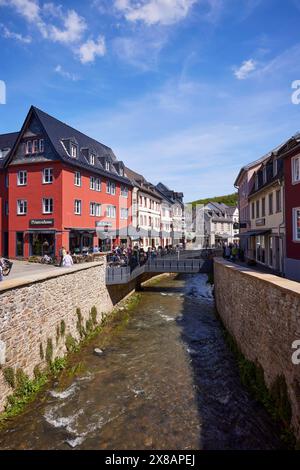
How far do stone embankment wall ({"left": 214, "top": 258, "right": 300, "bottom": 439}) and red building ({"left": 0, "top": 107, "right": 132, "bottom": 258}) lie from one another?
14837mm

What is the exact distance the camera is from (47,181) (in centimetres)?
2544

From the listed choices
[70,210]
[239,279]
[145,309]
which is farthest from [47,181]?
[239,279]

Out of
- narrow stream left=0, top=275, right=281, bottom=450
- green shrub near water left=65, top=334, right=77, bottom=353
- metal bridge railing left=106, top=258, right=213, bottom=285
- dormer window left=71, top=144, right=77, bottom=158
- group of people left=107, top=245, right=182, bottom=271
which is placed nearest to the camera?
narrow stream left=0, top=275, right=281, bottom=450

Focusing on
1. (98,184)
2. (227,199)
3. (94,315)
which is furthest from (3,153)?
(227,199)

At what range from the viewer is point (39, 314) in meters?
11.1

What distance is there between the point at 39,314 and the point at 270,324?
7938mm

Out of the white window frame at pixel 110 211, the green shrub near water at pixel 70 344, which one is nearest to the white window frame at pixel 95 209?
the white window frame at pixel 110 211

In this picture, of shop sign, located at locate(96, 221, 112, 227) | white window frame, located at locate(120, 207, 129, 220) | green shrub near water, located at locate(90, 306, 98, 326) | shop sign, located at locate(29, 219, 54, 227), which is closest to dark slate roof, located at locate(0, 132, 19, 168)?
shop sign, located at locate(29, 219, 54, 227)

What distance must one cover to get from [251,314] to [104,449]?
21.2ft

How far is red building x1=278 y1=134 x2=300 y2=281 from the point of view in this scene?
14.7 meters

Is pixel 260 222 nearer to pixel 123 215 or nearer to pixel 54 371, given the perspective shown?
pixel 123 215

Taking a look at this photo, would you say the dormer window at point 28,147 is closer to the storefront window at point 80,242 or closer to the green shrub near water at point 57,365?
the storefront window at point 80,242

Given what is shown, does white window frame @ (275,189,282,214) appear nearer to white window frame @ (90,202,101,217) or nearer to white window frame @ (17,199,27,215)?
white window frame @ (90,202,101,217)
